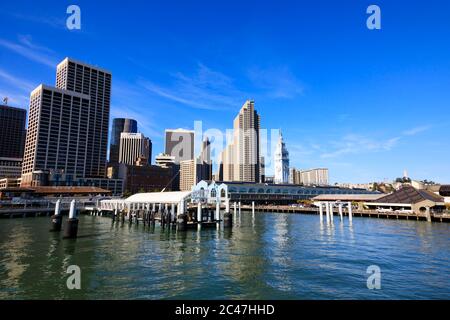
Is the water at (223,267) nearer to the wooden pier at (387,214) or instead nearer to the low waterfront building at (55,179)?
the wooden pier at (387,214)

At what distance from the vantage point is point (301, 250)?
121 ft

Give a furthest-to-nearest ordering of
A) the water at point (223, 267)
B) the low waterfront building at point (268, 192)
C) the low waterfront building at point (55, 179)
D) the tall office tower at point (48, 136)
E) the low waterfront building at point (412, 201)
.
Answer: the tall office tower at point (48, 136) < the low waterfront building at point (55, 179) < the low waterfront building at point (268, 192) < the low waterfront building at point (412, 201) < the water at point (223, 267)

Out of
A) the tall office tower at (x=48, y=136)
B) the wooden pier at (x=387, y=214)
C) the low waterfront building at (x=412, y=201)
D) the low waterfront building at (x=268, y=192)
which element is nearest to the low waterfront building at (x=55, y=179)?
the tall office tower at (x=48, y=136)

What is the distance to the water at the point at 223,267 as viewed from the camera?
21.4 m

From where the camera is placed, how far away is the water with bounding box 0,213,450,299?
843 inches

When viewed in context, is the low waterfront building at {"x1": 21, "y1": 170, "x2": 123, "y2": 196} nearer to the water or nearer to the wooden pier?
the wooden pier

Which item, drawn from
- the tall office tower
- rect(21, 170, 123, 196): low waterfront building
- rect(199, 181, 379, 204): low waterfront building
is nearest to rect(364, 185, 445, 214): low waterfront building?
rect(199, 181, 379, 204): low waterfront building

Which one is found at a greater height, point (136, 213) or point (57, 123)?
point (57, 123)

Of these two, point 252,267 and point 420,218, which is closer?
point 252,267

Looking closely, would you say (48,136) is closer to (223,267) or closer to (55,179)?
(55,179)
